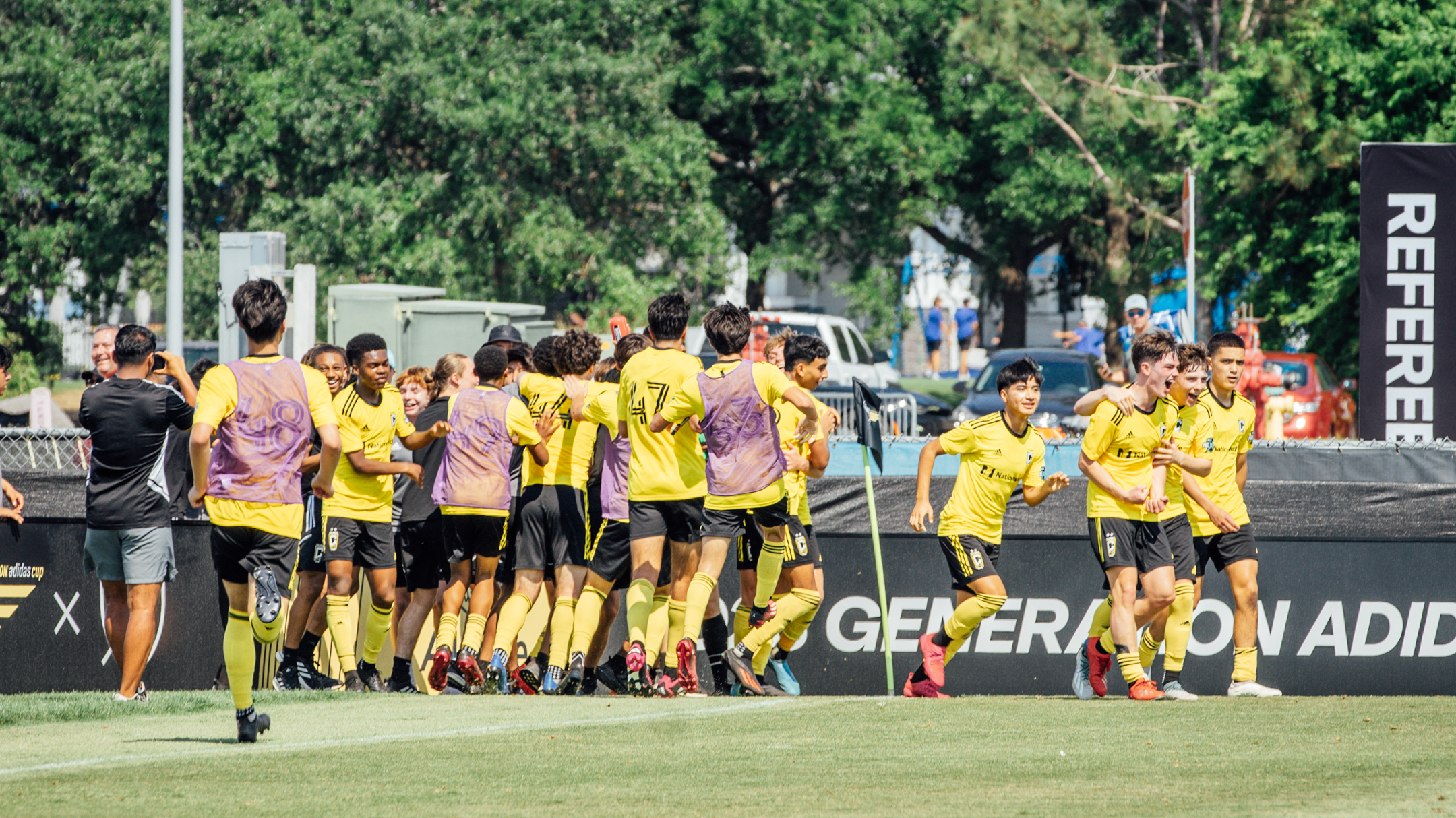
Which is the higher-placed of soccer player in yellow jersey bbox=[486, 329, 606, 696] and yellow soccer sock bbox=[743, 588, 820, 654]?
soccer player in yellow jersey bbox=[486, 329, 606, 696]

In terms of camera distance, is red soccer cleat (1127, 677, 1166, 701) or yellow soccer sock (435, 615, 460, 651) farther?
yellow soccer sock (435, 615, 460, 651)

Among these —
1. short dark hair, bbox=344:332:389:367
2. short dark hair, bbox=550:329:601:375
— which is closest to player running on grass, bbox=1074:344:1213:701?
short dark hair, bbox=550:329:601:375

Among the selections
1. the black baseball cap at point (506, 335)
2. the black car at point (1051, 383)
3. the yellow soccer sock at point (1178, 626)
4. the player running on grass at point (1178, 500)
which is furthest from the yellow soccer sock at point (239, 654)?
the black car at point (1051, 383)

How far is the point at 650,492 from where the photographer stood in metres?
8.52

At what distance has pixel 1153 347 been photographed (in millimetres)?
8641

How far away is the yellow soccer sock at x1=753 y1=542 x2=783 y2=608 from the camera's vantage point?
8.92 meters

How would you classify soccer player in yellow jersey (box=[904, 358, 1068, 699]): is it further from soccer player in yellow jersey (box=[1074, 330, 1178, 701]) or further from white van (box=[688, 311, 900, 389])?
white van (box=[688, 311, 900, 389])

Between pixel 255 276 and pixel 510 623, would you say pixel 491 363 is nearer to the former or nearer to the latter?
pixel 510 623

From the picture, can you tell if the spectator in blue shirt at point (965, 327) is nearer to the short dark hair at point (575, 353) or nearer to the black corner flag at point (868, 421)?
the black corner flag at point (868, 421)

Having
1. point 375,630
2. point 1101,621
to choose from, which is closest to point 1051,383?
point 1101,621

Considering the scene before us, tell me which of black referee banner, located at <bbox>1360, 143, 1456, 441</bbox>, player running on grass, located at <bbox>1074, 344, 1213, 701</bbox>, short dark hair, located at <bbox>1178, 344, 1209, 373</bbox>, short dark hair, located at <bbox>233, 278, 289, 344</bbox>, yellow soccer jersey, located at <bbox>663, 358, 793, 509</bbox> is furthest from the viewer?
black referee banner, located at <bbox>1360, 143, 1456, 441</bbox>

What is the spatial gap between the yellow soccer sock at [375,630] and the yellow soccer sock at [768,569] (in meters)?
2.16

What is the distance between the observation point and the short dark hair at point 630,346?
9.38 meters

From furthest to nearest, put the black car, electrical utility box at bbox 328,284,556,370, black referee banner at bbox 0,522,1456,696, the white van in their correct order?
the white van, the black car, electrical utility box at bbox 328,284,556,370, black referee banner at bbox 0,522,1456,696
